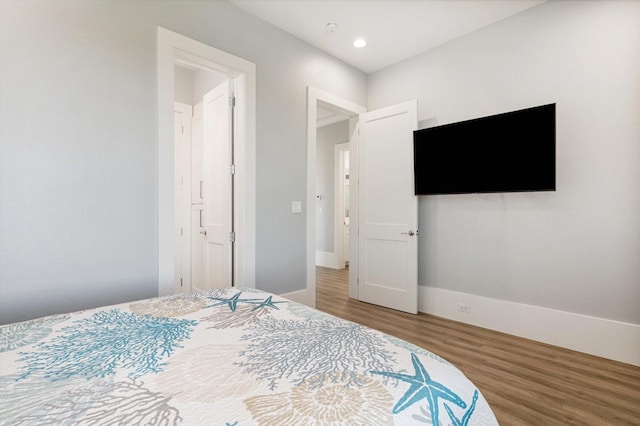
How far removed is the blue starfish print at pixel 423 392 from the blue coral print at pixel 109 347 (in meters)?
0.69

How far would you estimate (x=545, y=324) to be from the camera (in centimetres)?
271

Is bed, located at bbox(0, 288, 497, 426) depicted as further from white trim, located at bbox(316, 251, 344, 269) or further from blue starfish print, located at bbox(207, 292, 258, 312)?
white trim, located at bbox(316, 251, 344, 269)

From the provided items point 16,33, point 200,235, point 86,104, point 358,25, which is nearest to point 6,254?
point 86,104

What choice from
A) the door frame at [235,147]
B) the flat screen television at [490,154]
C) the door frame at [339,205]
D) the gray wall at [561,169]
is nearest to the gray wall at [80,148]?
the door frame at [235,147]

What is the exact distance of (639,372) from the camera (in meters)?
2.18

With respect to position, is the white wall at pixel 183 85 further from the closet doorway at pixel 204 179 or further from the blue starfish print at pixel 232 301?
the blue starfish print at pixel 232 301

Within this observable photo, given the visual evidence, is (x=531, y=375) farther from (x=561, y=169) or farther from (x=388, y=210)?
(x=388, y=210)

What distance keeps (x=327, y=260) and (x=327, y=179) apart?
1685 mm

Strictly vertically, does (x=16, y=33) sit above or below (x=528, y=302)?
above

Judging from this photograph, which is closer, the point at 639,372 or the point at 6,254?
the point at 6,254

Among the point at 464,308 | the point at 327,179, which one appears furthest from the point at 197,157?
the point at 464,308

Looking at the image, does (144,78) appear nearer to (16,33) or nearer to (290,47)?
(16,33)

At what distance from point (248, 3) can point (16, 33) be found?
1.66m

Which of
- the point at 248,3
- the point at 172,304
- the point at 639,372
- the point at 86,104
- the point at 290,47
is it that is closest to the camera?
the point at 172,304
